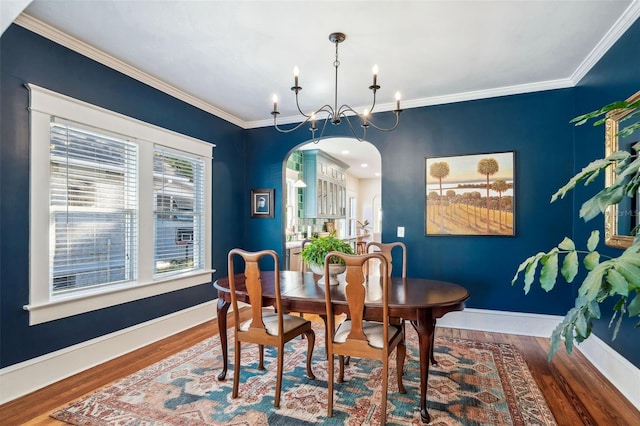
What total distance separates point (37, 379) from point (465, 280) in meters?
4.01

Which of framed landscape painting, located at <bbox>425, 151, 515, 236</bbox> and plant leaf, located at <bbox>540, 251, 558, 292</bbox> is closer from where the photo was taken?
plant leaf, located at <bbox>540, 251, 558, 292</bbox>

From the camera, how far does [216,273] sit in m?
4.48

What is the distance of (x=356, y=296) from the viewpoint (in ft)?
6.77

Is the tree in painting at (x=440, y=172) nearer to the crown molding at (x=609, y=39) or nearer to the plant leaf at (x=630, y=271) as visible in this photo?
the crown molding at (x=609, y=39)

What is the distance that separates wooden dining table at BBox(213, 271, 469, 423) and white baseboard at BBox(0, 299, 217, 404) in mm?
1173

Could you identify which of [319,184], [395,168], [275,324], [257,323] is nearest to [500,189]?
[395,168]

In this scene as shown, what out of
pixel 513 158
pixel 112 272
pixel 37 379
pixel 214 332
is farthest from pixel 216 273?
pixel 513 158

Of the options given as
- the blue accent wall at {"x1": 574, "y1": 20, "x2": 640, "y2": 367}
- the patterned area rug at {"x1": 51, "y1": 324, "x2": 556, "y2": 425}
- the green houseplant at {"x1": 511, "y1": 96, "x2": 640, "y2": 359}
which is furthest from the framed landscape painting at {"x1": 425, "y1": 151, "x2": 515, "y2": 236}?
the green houseplant at {"x1": 511, "y1": 96, "x2": 640, "y2": 359}

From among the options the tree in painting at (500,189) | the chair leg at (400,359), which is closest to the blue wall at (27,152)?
the chair leg at (400,359)

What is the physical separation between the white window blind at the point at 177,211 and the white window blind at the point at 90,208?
0.32 meters

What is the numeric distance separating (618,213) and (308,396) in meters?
2.66

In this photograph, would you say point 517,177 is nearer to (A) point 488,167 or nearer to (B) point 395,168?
(A) point 488,167

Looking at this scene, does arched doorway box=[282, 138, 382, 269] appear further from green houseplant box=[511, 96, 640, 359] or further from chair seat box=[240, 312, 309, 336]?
green houseplant box=[511, 96, 640, 359]

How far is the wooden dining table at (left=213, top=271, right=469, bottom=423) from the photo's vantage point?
211 centimetres
